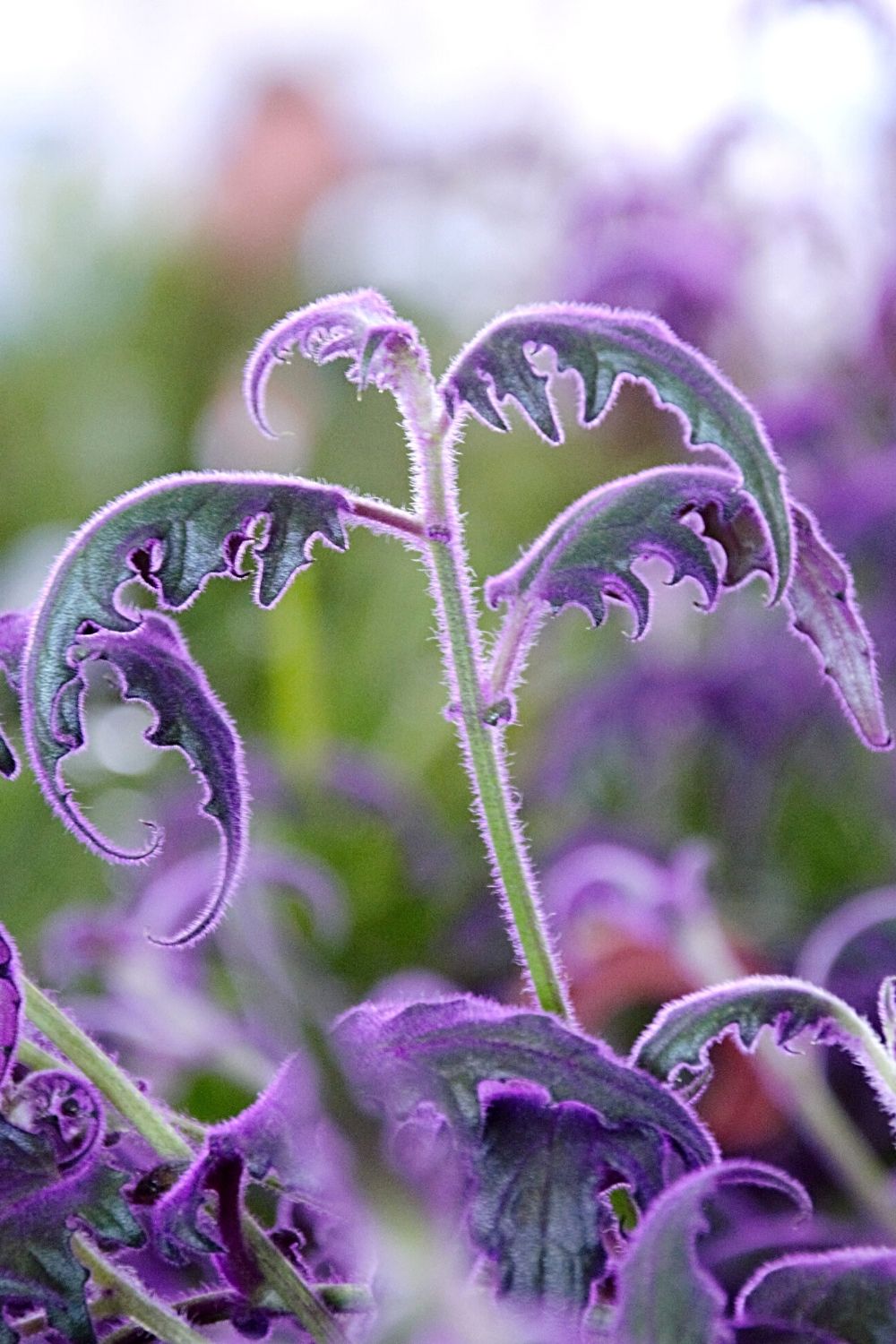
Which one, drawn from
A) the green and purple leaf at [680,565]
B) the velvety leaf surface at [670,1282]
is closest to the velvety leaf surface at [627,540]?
the green and purple leaf at [680,565]

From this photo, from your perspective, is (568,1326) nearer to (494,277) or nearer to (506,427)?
(506,427)

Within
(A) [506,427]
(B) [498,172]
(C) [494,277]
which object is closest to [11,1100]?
(A) [506,427]

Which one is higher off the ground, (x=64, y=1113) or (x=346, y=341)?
(x=346, y=341)

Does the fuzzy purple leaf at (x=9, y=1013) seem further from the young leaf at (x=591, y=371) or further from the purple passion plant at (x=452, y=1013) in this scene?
the young leaf at (x=591, y=371)

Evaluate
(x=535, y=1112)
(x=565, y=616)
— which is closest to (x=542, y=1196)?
(x=535, y=1112)

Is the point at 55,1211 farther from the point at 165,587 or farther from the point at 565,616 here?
the point at 565,616

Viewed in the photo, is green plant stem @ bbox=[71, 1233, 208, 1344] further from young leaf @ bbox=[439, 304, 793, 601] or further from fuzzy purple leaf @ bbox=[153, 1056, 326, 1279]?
young leaf @ bbox=[439, 304, 793, 601]
